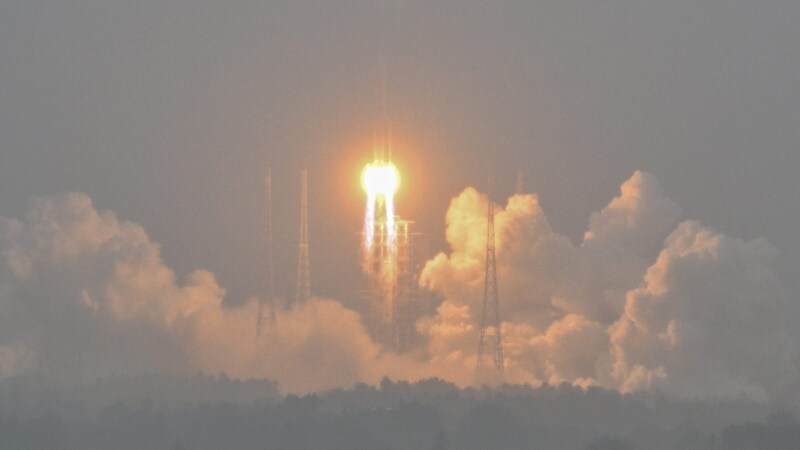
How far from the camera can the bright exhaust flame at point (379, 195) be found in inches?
6604

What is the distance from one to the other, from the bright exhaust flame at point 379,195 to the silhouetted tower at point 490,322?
14.5 feet

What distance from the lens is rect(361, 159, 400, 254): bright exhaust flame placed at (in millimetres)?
167750

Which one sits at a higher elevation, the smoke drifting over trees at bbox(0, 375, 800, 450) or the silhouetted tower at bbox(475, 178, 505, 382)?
the silhouetted tower at bbox(475, 178, 505, 382)

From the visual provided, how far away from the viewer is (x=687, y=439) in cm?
15125

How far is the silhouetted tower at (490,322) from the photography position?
163 meters

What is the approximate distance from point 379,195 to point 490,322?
735 centimetres

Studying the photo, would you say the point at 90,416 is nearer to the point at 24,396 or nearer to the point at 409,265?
the point at 24,396

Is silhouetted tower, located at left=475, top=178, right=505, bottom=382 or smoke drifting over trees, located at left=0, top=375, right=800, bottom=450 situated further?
silhouetted tower, located at left=475, top=178, right=505, bottom=382

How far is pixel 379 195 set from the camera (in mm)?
168500

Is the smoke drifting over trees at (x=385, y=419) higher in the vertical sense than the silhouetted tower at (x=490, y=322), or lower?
lower

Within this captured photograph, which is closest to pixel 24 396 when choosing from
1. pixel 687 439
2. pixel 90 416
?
pixel 90 416

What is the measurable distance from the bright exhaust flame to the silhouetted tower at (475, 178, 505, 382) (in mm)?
4423

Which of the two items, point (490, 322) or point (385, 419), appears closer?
point (385, 419)

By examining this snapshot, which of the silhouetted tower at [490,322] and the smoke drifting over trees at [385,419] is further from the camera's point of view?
the silhouetted tower at [490,322]
